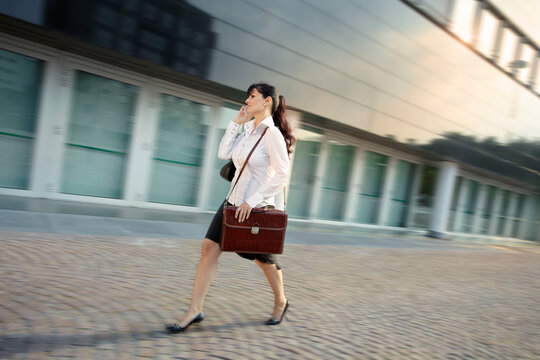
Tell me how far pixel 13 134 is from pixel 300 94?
232 inches

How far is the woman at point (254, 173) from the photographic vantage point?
2.96 metres

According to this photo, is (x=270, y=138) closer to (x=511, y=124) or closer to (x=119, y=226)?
(x=119, y=226)

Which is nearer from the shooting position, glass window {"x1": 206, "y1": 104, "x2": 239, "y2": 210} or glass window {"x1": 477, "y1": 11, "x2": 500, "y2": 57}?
glass window {"x1": 206, "y1": 104, "x2": 239, "y2": 210}

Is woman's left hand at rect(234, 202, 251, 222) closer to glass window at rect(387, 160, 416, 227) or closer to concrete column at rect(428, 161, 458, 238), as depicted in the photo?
glass window at rect(387, 160, 416, 227)

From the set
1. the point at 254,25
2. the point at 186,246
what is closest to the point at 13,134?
the point at 186,246

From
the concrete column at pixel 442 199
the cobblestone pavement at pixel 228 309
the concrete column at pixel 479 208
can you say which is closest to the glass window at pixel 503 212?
Answer: the concrete column at pixel 479 208

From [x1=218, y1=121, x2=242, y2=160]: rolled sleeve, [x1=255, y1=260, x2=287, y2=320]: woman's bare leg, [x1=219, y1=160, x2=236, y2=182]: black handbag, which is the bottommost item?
[x1=255, y1=260, x2=287, y2=320]: woman's bare leg

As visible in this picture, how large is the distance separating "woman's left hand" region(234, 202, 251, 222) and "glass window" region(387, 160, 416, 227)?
12.7 metres

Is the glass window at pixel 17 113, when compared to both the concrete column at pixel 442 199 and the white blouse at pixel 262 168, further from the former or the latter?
the concrete column at pixel 442 199

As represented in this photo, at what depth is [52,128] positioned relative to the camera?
7539 mm

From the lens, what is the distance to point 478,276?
766cm

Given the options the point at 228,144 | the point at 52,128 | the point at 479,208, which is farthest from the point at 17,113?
the point at 479,208

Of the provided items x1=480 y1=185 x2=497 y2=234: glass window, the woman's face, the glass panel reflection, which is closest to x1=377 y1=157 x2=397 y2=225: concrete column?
the glass panel reflection

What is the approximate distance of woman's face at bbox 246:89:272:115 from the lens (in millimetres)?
3066
